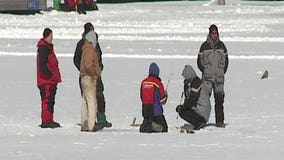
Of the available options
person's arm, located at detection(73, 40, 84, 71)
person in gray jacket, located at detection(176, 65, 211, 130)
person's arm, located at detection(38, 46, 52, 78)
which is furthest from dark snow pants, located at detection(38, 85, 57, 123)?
person in gray jacket, located at detection(176, 65, 211, 130)

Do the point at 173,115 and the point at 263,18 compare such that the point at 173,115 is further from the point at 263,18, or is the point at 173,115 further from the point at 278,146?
the point at 263,18

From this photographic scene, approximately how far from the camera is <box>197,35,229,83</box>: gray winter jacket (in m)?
12.0

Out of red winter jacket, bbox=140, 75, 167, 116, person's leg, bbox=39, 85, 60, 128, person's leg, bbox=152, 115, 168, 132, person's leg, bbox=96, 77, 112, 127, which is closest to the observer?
person's leg, bbox=152, 115, 168, 132

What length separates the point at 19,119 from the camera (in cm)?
1244

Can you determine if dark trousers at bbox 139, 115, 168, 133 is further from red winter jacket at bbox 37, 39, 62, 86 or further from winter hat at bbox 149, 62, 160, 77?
red winter jacket at bbox 37, 39, 62, 86

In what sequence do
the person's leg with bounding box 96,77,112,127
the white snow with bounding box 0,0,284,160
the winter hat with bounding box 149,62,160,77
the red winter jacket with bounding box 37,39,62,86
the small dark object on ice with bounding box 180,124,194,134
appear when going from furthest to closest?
the person's leg with bounding box 96,77,112,127
the red winter jacket with bounding box 37,39,62,86
the winter hat with bounding box 149,62,160,77
the small dark object on ice with bounding box 180,124,194,134
the white snow with bounding box 0,0,284,160

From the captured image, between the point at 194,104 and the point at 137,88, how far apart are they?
175 inches

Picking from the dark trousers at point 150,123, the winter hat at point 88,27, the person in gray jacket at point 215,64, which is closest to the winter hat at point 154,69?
the dark trousers at point 150,123

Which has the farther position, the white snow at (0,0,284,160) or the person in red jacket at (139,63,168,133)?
the person in red jacket at (139,63,168,133)

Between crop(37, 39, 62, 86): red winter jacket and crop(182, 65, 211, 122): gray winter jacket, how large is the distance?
174cm

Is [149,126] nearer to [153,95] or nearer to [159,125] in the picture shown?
[159,125]

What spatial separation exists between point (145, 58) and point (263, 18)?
17.1 metres

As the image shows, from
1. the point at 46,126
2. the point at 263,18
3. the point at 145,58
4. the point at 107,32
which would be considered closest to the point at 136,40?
the point at 107,32

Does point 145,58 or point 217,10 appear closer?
point 145,58
